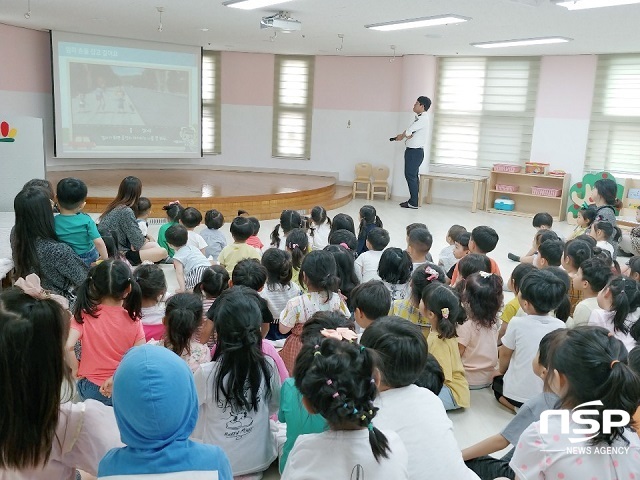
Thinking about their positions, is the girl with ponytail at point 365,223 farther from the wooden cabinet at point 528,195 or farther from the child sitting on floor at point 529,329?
the wooden cabinet at point 528,195

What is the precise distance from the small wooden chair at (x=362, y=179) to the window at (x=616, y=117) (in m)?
3.48

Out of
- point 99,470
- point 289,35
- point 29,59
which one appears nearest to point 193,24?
point 289,35

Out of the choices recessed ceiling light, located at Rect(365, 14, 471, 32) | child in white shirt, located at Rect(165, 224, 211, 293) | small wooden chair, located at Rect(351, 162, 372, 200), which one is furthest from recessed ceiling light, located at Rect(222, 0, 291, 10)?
small wooden chair, located at Rect(351, 162, 372, 200)

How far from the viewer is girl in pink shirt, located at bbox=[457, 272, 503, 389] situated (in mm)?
2795

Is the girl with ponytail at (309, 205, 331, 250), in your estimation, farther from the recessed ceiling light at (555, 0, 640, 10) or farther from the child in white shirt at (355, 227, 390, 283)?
the recessed ceiling light at (555, 0, 640, 10)

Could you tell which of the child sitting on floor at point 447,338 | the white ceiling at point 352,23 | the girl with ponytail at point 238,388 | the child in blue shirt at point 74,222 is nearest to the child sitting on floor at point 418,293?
the child sitting on floor at point 447,338

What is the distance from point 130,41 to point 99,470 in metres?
9.17

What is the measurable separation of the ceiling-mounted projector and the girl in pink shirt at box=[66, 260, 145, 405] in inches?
179

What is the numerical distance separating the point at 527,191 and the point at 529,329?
697 cm

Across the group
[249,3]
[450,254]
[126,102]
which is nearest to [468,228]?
[450,254]

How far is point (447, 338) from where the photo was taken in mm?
2588

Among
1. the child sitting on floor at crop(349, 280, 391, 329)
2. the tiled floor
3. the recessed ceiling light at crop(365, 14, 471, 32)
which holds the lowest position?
the tiled floor

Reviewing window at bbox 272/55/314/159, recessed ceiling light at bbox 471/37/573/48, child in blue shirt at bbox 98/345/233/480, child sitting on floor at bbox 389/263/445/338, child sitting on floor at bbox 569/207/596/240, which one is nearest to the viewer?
child in blue shirt at bbox 98/345/233/480

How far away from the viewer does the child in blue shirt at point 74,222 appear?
10.1ft
